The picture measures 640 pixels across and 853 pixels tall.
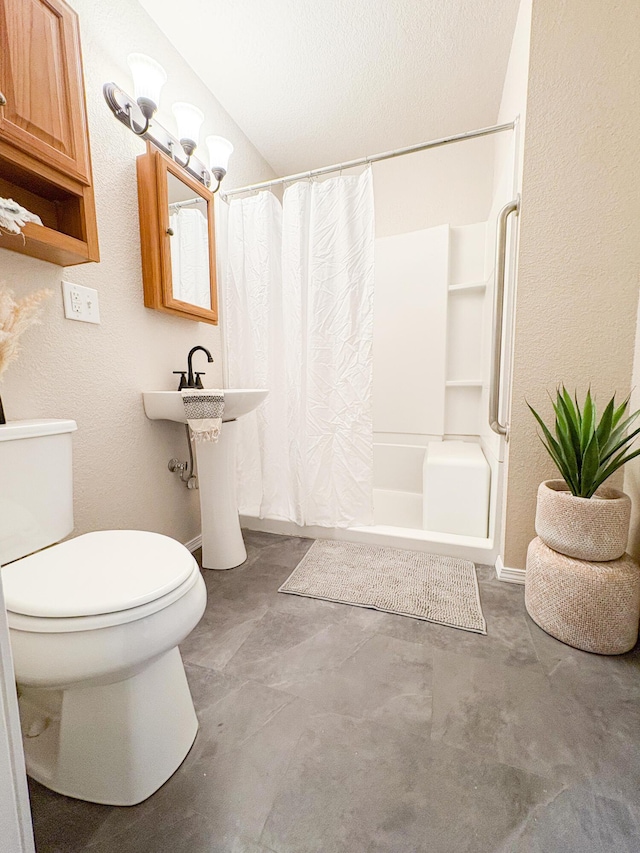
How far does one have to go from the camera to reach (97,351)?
1.29 m

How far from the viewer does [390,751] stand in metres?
0.84

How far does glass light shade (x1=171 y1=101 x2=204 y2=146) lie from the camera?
4.78 feet

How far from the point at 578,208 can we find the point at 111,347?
1778 mm

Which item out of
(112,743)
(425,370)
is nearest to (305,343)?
(425,370)

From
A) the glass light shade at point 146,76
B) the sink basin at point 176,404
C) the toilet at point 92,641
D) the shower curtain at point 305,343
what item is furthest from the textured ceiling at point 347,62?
the toilet at point 92,641

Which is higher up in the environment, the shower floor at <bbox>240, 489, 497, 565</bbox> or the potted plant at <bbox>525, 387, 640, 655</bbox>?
the potted plant at <bbox>525, 387, 640, 655</bbox>

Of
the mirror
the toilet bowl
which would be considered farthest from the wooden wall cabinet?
the toilet bowl

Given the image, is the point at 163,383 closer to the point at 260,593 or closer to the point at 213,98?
the point at 260,593

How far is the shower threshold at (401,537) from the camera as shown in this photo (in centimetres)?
167

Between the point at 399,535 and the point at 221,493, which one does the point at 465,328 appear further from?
the point at 221,493

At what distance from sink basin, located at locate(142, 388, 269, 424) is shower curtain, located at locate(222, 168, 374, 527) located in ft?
1.21

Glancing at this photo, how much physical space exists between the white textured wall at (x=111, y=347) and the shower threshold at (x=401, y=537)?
590 mm

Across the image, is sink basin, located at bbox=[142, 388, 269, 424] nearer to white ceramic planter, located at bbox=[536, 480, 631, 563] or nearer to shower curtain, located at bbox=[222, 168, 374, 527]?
shower curtain, located at bbox=[222, 168, 374, 527]

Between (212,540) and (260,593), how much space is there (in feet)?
1.15
